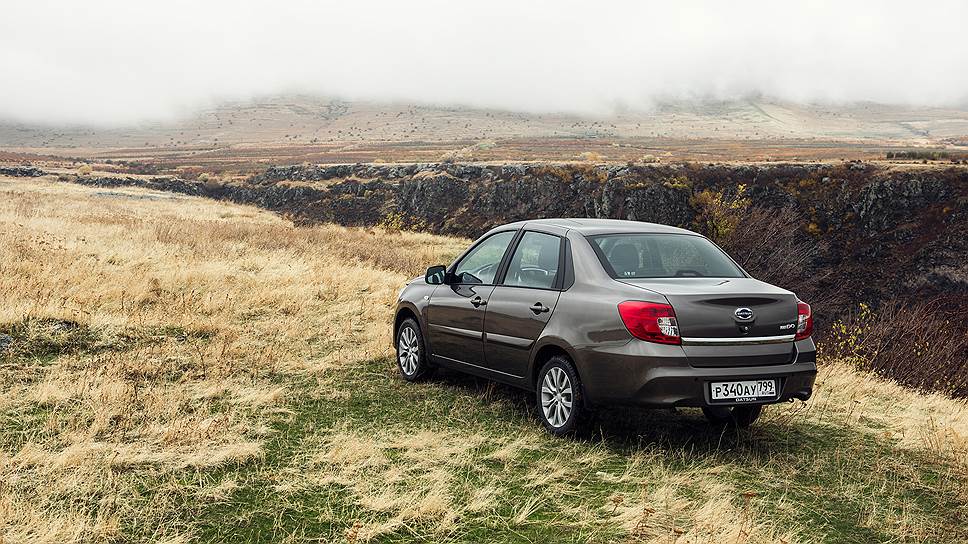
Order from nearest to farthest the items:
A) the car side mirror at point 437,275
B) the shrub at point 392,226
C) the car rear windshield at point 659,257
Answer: the car rear windshield at point 659,257 → the car side mirror at point 437,275 → the shrub at point 392,226

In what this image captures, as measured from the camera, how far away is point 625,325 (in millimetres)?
5395

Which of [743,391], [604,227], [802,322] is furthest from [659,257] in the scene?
[743,391]

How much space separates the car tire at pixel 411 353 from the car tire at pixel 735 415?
277cm

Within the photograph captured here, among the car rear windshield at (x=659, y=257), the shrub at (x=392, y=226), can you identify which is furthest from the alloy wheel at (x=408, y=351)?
the shrub at (x=392, y=226)

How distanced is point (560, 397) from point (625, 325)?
3.10 feet

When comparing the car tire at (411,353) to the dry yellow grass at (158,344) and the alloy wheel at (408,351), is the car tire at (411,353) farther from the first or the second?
the dry yellow grass at (158,344)

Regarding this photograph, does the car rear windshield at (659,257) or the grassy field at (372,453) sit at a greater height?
the car rear windshield at (659,257)

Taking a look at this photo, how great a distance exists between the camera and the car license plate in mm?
5418

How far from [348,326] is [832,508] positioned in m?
7.52

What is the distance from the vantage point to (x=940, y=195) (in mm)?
38281

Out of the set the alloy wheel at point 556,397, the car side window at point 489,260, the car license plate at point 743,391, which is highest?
→ the car side window at point 489,260

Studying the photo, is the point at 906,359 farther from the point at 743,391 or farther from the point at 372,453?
the point at 372,453

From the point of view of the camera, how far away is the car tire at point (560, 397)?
578 cm

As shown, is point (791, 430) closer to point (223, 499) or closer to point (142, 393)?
point (223, 499)
